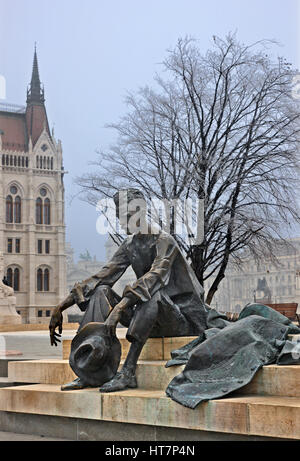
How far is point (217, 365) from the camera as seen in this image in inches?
152

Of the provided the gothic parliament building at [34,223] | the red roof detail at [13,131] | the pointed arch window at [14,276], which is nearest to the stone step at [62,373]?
the gothic parliament building at [34,223]

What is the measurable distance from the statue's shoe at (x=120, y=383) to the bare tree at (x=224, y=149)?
9268 mm

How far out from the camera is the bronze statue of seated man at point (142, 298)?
13.7 ft

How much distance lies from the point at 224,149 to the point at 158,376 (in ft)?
34.7

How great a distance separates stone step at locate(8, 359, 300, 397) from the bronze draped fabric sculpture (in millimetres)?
85

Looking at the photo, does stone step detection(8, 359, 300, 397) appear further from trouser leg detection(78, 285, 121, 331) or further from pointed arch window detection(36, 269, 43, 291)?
pointed arch window detection(36, 269, 43, 291)

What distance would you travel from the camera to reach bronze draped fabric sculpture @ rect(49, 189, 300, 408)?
3836 mm

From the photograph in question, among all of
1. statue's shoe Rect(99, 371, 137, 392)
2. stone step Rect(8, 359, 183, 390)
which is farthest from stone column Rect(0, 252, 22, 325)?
statue's shoe Rect(99, 371, 137, 392)

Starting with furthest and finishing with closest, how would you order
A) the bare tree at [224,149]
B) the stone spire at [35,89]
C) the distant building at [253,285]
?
the stone spire at [35,89], the distant building at [253,285], the bare tree at [224,149]

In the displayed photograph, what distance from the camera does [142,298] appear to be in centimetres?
416

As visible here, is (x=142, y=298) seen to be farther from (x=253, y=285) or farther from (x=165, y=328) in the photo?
(x=253, y=285)

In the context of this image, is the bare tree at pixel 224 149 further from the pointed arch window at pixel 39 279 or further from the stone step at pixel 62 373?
the pointed arch window at pixel 39 279
